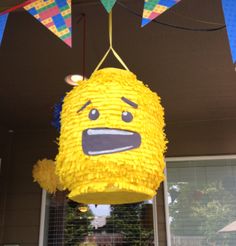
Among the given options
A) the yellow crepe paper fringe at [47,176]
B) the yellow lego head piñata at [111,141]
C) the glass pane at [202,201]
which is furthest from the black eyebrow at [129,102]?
the glass pane at [202,201]

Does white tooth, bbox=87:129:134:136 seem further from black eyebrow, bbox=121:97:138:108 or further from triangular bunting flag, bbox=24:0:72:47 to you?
triangular bunting flag, bbox=24:0:72:47

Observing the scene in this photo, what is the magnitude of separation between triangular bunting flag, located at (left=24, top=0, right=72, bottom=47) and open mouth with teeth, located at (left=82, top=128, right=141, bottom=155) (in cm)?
52

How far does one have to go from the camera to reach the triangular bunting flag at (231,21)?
1.06 meters

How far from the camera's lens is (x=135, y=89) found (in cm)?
102

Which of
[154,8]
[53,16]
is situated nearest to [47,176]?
[53,16]

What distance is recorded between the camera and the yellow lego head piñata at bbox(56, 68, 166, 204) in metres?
0.91

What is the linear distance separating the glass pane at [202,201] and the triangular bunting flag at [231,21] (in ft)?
7.70

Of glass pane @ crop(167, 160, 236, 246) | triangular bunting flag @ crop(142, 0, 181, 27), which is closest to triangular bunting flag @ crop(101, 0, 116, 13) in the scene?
triangular bunting flag @ crop(142, 0, 181, 27)

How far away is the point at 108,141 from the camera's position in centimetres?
92

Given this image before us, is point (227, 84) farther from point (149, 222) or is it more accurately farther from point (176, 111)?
point (149, 222)

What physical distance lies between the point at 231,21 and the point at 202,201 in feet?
7.96

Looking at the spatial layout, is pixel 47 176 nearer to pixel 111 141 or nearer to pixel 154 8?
pixel 154 8

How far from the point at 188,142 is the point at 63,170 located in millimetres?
2588

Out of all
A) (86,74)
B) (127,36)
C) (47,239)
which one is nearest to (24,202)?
(47,239)
